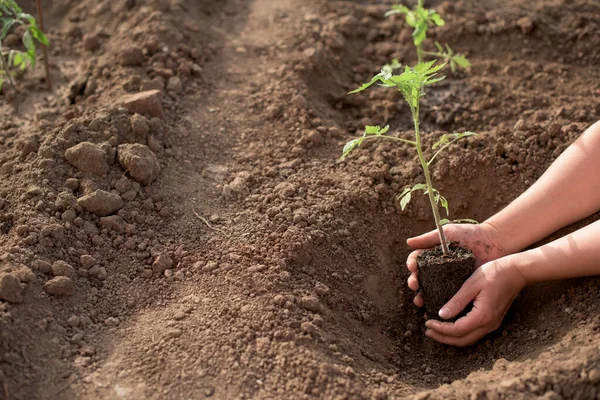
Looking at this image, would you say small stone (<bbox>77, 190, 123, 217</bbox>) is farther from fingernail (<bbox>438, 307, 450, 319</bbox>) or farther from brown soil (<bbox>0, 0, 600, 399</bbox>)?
fingernail (<bbox>438, 307, 450, 319</bbox>)

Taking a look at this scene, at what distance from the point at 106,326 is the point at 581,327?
5.01 feet

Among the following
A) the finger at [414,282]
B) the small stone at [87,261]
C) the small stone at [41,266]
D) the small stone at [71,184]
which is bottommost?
the finger at [414,282]

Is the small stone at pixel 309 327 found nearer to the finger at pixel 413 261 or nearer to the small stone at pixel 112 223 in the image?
the finger at pixel 413 261

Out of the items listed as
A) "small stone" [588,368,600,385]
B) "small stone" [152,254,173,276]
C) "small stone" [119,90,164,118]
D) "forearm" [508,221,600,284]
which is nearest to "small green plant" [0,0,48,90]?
"small stone" [119,90,164,118]

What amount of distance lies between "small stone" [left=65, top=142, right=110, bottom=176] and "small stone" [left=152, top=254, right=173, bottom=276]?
1.45 ft

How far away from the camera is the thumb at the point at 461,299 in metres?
2.34

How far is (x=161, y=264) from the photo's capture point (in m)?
2.42

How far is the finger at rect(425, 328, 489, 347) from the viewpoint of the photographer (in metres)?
2.37

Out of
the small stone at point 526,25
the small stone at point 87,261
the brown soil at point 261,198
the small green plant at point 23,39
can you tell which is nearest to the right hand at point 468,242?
the brown soil at point 261,198

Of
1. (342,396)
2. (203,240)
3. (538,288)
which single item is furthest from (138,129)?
(538,288)

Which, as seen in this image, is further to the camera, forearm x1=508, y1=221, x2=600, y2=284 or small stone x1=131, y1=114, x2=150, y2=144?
small stone x1=131, y1=114, x2=150, y2=144

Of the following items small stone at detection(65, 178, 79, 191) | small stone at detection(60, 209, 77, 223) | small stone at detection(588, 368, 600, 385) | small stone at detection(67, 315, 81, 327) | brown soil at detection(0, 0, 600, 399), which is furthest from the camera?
small stone at detection(65, 178, 79, 191)

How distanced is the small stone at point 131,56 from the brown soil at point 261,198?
2 cm

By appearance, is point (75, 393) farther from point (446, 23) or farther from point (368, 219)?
point (446, 23)
